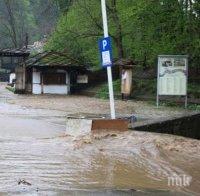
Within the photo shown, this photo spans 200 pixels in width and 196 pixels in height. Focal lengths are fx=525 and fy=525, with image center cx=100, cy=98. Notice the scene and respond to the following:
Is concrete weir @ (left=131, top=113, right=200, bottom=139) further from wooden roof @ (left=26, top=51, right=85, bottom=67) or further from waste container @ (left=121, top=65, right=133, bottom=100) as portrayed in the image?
wooden roof @ (left=26, top=51, right=85, bottom=67)

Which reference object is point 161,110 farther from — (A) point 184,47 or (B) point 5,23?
(B) point 5,23

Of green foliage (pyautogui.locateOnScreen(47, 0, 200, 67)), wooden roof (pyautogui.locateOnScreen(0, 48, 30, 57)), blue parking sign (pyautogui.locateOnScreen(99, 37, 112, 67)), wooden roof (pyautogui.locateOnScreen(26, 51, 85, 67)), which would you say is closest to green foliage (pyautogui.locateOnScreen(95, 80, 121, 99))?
green foliage (pyautogui.locateOnScreen(47, 0, 200, 67))

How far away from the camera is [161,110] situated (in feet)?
71.9

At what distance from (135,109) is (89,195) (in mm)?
15690

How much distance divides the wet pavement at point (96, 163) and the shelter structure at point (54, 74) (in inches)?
860

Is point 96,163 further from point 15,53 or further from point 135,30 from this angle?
point 15,53

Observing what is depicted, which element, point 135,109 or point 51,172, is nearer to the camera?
point 51,172

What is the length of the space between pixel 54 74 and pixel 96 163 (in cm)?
2736

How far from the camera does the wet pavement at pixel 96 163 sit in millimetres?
7207

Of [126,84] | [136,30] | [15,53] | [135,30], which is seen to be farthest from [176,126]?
[15,53]

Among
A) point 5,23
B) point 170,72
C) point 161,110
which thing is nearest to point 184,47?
point 170,72

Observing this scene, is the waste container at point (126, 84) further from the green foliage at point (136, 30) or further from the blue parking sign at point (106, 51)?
the blue parking sign at point (106, 51)

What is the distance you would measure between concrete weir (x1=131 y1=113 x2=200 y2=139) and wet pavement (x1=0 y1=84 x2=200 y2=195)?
1.07m

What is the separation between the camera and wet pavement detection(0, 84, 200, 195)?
7.21 m
